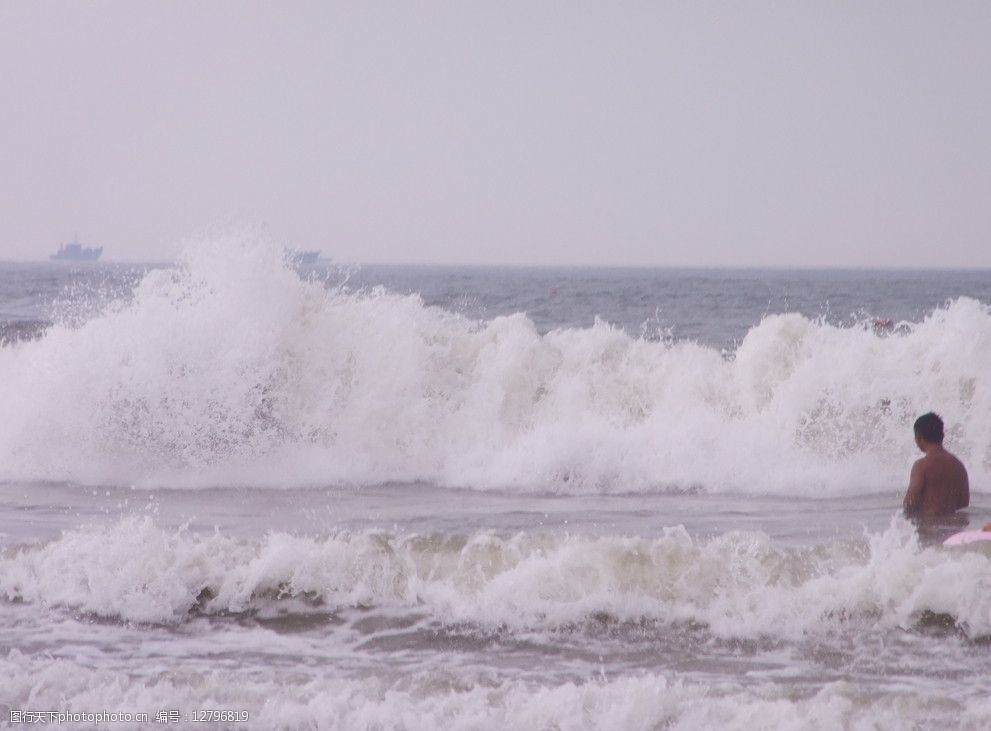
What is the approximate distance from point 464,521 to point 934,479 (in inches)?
131

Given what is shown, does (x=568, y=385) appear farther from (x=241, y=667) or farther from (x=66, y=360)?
(x=241, y=667)

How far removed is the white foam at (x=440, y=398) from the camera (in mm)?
10039

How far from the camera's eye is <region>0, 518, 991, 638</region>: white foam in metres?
5.62

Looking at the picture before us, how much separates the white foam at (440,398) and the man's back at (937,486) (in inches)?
89.9

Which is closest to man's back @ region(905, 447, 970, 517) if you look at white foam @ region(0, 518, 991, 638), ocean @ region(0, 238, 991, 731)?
ocean @ region(0, 238, 991, 731)

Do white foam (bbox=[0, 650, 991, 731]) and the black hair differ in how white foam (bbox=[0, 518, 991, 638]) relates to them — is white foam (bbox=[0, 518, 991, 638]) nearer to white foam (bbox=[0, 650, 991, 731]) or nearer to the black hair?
the black hair

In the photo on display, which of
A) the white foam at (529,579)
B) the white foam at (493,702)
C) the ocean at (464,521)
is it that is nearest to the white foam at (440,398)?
the ocean at (464,521)

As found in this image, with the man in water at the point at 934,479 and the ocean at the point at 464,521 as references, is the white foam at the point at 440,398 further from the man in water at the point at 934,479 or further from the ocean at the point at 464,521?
the man in water at the point at 934,479

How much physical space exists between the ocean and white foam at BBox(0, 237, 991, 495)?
33mm

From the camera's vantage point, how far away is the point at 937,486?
6949 millimetres

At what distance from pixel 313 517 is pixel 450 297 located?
27.4 meters

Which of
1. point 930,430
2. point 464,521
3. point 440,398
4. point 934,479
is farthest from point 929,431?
point 440,398

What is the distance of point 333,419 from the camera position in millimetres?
11062

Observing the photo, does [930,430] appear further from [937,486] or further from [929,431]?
[937,486]
